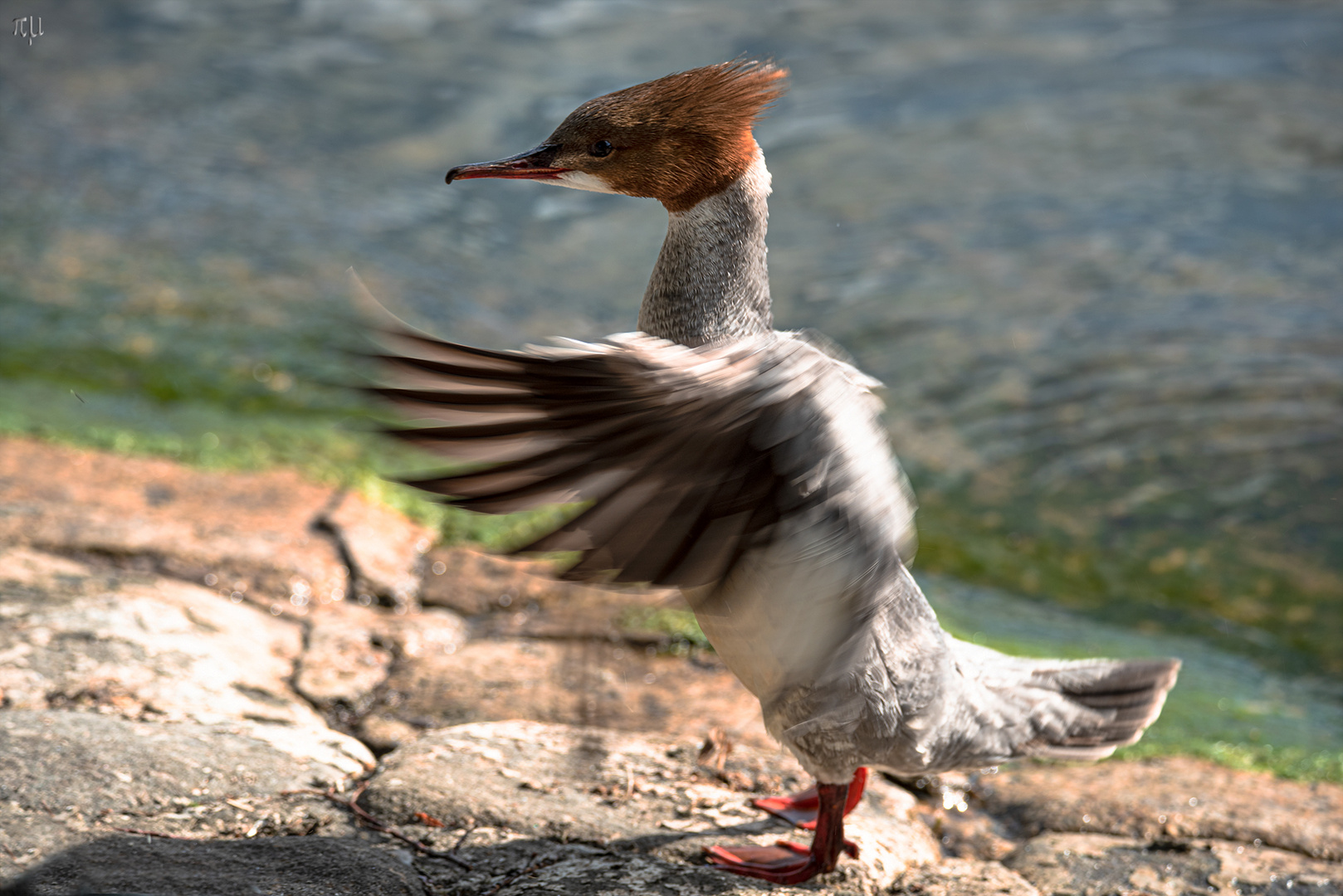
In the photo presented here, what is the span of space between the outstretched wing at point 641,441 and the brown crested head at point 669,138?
809 mm

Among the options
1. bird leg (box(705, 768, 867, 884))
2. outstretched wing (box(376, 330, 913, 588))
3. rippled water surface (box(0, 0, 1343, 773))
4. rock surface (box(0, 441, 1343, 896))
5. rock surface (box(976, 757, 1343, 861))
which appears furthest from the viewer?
rippled water surface (box(0, 0, 1343, 773))

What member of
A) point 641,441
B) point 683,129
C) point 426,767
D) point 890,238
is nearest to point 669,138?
point 683,129

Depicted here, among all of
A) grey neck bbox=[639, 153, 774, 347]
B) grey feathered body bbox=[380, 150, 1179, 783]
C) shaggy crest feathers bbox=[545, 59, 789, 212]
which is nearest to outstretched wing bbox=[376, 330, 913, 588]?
grey feathered body bbox=[380, 150, 1179, 783]

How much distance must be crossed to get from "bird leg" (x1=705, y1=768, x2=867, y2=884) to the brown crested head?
1.45 meters

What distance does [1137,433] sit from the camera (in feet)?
20.1

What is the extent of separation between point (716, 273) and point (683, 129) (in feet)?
1.12

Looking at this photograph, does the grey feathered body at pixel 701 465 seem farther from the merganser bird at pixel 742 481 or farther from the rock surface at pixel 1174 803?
the rock surface at pixel 1174 803

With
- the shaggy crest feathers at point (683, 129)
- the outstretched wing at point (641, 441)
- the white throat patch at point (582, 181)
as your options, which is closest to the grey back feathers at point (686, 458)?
the outstretched wing at point (641, 441)

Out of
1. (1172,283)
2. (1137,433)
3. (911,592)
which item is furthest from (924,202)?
(911,592)

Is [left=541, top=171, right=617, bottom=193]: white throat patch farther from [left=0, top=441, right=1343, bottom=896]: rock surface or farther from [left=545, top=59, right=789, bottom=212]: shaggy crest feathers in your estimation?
[left=0, top=441, right=1343, bottom=896]: rock surface

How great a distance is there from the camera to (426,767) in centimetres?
308

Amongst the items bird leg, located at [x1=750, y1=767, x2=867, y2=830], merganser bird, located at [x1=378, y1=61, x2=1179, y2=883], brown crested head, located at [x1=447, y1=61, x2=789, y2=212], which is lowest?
bird leg, located at [x1=750, y1=767, x2=867, y2=830]

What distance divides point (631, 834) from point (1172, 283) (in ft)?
19.0

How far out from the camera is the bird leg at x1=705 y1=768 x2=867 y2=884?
9.52ft
